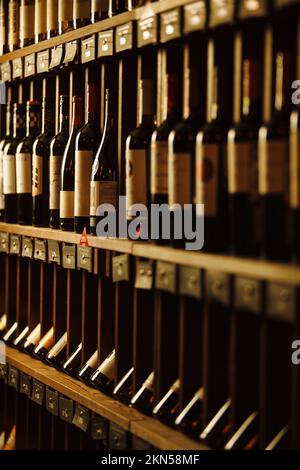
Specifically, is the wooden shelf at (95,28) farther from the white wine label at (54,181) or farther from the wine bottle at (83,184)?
the white wine label at (54,181)

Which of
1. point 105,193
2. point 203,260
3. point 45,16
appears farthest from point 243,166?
point 45,16

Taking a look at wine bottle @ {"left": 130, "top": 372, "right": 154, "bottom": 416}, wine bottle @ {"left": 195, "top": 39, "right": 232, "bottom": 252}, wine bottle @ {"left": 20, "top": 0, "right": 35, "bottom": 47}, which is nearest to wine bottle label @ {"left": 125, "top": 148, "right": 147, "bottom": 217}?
wine bottle @ {"left": 195, "top": 39, "right": 232, "bottom": 252}

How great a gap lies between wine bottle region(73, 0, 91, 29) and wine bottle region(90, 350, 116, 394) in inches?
38.5

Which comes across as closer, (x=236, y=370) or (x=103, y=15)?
(x=236, y=370)

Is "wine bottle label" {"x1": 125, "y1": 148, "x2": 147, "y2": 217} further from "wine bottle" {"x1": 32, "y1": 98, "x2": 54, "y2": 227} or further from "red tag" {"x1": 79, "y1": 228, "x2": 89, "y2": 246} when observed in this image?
"wine bottle" {"x1": 32, "y1": 98, "x2": 54, "y2": 227}

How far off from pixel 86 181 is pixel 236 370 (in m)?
0.90

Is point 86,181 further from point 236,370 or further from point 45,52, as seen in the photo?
point 236,370

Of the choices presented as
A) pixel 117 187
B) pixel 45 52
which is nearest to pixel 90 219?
pixel 117 187

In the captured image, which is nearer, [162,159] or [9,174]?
[162,159]

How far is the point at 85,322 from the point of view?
269 centimetres

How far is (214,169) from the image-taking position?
1.90 m

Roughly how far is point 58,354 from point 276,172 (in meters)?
1.38

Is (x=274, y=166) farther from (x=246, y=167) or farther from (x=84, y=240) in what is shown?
(x=84, y=240)
